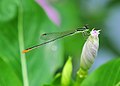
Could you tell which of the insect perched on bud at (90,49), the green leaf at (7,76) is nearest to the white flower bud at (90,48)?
the insect perched on bud at (90,49)

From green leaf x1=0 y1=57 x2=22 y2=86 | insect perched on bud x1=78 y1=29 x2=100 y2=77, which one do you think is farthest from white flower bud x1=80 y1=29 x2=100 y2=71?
green leaf x1=0 y1=57 x2=22 y2=86

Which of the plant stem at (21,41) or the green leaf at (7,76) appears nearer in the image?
the green leaf at (7,76)

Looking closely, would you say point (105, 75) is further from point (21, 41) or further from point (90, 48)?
point (21, 41)

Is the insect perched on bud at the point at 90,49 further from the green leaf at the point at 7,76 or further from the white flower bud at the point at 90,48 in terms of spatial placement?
the green leaf at the point at 7,76

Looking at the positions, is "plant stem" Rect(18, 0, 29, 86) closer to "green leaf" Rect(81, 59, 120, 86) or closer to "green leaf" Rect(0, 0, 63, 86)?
"green leaf" Rect(0, 0, 63, 86)

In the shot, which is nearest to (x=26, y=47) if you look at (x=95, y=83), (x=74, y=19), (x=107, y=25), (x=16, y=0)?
(x=16, y=0)

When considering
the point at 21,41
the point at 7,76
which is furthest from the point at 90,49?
the point at 21,41

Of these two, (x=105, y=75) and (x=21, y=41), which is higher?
(x=21, y=41)
